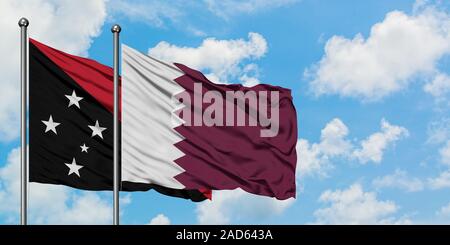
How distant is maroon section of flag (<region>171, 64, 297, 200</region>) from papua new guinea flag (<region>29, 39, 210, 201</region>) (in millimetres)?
763

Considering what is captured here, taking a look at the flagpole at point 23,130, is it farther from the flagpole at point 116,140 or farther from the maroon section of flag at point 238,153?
the maroon section of flag at point 238,153

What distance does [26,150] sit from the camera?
46.9 feet

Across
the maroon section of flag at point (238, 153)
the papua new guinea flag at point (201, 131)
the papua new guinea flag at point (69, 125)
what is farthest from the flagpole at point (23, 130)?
the maroon section of flag at point (238, 153)

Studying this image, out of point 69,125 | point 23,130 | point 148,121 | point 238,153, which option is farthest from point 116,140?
point 238,153

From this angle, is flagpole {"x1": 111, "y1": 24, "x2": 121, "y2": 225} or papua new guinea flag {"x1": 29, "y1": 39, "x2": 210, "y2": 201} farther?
papua new guinea flag {"x1": 29, "y1": 39, "x2": 210, "y2": 201}

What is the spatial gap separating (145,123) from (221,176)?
1994 millimetres

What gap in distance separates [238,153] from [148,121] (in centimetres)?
211

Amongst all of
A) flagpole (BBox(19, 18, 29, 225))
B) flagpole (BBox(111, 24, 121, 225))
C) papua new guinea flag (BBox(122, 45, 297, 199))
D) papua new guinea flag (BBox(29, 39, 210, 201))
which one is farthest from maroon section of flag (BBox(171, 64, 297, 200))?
flagpole (BBox(19, 18, 29, 225))

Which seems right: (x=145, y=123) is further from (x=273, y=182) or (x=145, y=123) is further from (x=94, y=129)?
(x=273, y=182)

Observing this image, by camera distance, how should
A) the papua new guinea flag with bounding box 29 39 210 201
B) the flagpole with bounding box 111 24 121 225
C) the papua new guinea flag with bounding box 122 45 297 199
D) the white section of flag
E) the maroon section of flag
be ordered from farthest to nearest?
1. the maroon section of flag
2. the papua new guinea flag with bounding box 122 45 297 199
3. the white section of flag
4. the papua new guinea flag with bounding box 29 39 210 201
5. the flagpole with bounding box 111 24 121 225

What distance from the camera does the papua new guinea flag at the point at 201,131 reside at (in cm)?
1506

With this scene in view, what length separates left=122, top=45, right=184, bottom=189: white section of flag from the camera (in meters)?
14.9

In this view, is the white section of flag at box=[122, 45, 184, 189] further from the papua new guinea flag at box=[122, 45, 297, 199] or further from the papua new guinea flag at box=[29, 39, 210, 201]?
the papua new guinea flag at box=[29, 39, 210, 201]
